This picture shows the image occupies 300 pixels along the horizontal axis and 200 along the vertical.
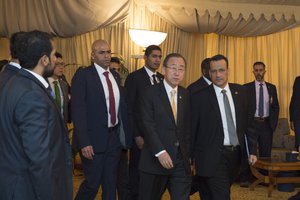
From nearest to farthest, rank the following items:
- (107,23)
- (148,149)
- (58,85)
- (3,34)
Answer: (148,149) < (58,85) < (3,34) < (107,23)

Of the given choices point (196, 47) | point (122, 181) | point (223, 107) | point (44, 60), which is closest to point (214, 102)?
point (223, 107)

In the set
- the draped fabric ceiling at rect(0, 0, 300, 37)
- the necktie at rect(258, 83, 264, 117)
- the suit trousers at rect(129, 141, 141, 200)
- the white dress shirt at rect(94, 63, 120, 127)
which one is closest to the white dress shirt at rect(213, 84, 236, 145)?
the white dress shirt at rect(94, 63, 120, 127)

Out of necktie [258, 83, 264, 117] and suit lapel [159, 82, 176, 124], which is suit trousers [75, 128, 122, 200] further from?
necktie [258, 83, 264, 117]

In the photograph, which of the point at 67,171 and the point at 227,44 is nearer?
the point at 67,171

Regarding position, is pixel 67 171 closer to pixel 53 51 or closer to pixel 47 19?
pixel 53 51

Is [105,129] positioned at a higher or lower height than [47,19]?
lower

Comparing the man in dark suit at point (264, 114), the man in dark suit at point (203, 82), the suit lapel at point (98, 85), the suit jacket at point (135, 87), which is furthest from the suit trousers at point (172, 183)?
the man in dark suit at point (264, 114)

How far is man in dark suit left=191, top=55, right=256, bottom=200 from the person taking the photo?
176 inches

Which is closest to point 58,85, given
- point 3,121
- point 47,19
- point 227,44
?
point 47,19

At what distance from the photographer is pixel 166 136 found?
165 inches

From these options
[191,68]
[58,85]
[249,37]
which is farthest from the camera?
[249,37]

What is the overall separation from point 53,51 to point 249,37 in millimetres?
7090

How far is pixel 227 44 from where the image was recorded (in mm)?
9508

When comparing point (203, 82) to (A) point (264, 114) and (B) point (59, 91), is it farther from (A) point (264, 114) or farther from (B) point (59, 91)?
(A) point (264, 114)
